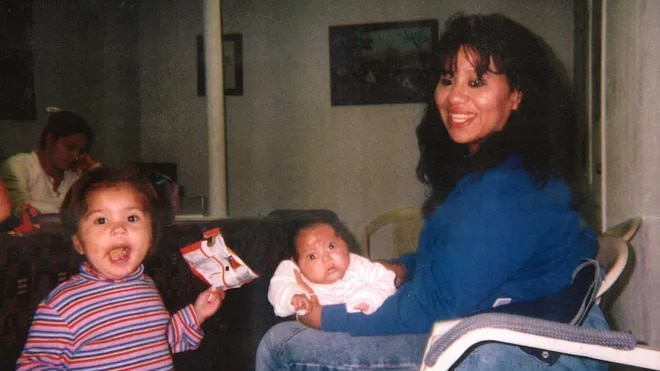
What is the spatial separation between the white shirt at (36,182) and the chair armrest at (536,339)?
0.98 metres

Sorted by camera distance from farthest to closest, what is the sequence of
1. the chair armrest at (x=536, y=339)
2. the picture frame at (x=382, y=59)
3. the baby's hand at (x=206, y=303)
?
the picture frame at (x=382, y=59) → the baby's hand at (x=206, y=303) → the chair armrest at (x=536, y=339)

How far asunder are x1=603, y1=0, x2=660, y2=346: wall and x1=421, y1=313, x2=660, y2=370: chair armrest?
35 cm

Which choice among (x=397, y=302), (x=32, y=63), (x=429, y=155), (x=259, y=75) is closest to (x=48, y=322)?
→ (x=397, y=302)

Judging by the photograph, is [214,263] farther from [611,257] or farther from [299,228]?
[611,257]

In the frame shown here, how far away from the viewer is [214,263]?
83 centimetres

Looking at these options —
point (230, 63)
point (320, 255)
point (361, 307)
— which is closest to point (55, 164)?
point (230, 63)

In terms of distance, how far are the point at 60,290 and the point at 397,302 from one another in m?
0.44

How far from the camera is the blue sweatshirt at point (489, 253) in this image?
562mm

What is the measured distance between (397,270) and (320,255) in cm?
14

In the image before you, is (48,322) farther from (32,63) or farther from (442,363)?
(32,63)

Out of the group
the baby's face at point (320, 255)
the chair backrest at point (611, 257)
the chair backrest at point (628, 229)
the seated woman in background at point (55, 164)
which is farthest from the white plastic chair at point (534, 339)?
the seated woman in background at point (55, 164)

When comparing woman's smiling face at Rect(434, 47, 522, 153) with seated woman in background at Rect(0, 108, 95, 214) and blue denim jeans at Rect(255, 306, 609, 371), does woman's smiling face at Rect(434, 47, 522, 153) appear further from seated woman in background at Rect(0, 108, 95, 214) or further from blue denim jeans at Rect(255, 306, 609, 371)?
seated woman in background at Rect(0, 108, 95, 214)

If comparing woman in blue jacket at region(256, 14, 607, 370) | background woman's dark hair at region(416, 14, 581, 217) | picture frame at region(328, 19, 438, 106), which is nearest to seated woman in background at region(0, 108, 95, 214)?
picture frame at region(328, 19, 438, 106)

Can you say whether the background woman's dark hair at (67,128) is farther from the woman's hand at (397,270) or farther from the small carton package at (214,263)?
the woman's hand at (397,270)
